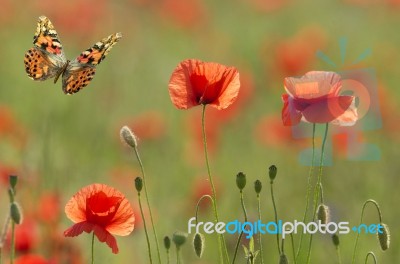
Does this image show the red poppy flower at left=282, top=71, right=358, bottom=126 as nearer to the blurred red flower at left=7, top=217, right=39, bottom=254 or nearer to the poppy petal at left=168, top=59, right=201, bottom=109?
the poppy petal at left=168, top=59, right=201, bottom=109

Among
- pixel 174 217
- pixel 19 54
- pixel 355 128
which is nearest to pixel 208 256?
pixel 174 217

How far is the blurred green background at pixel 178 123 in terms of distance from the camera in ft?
12.1

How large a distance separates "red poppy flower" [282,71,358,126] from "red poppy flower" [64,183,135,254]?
0.32 meters

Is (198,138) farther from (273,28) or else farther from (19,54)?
(273,28)

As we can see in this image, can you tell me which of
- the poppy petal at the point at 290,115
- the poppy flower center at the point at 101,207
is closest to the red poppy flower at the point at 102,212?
the poppy flower center at the point at 101,207

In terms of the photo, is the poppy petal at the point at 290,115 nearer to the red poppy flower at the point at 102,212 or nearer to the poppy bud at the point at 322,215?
the poppy bud at the point at 322,215

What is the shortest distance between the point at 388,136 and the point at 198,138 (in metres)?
0.85

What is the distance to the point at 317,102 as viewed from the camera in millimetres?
1810

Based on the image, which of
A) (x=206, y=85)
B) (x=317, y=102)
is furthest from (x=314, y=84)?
(x=206, y=85)

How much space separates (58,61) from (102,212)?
46cm

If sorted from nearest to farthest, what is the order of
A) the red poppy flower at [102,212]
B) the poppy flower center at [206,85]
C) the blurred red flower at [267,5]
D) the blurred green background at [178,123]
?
the red poppy flower at [102,212]
the poppy flower center at [206,85]
the blurred green background at [178,123]
the blurred red flower at [267,5]

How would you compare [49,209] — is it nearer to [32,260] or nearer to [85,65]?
[32,260]

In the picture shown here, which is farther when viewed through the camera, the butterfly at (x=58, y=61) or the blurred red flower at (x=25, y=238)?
the blurred red flower at (x=25, y=238)

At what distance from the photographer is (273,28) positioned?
8258mm
